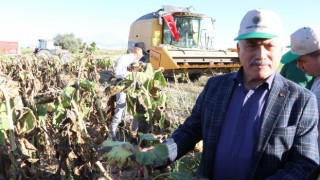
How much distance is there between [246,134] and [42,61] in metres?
8.01

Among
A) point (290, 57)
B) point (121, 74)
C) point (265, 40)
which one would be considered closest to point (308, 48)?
point (290, 57)

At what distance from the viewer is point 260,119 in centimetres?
149

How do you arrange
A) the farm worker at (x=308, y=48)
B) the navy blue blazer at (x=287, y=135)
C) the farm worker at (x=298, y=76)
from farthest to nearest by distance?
the farm worker at (x=298, y=76) → the farm worker at (x=308, y=48) → the navy blue blazer at (x=287, y=135)

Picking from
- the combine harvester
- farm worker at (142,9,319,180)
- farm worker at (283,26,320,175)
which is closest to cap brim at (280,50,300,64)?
farm worker at (283,26,320,175)

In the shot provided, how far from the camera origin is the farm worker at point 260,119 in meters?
1.44

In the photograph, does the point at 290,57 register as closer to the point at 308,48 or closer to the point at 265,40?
the point at 308,48

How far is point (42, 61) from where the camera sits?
887 cm

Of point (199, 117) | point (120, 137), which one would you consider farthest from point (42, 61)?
point (199, 117)

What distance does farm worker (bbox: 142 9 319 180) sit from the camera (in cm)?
144

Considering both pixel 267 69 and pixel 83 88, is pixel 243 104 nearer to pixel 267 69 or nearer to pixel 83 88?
pixel 267 69

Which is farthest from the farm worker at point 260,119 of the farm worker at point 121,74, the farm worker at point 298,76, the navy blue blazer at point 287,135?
the farm worker at point 121,74

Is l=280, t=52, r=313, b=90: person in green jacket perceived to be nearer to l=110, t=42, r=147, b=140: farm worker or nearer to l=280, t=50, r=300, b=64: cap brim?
l=280, t=50, r=300, b=64: cap brim

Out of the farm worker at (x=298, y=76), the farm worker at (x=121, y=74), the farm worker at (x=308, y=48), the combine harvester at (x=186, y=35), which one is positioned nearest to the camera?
the farm worker at (x=308, y=48)

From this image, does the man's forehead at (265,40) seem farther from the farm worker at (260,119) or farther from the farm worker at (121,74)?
the farm worker at (121,74)
